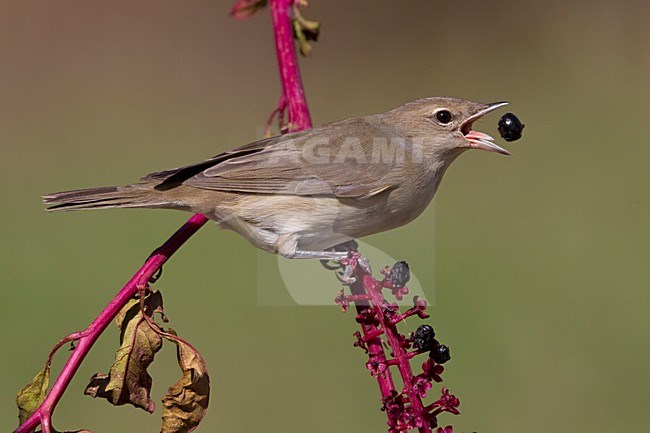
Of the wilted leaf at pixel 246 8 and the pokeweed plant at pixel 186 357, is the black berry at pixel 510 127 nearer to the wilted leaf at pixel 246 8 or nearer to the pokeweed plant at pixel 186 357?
the pokeweed plant at pixel 186 357

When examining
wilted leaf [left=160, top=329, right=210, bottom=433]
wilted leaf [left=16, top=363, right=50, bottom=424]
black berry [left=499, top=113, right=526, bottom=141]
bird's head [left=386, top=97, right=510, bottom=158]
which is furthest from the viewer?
bird's head [left=386, top=97, right=510, bottom=158]

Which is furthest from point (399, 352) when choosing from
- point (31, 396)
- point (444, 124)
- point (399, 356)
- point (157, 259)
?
point (444, 124)

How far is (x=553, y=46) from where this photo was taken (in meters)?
10.1

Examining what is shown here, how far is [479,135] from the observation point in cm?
364

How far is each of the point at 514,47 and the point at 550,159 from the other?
2231mm

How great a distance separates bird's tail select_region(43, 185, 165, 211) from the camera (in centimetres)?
321

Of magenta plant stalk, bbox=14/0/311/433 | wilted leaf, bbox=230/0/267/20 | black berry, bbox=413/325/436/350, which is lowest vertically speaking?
black berry, bbox=413/325/436/350

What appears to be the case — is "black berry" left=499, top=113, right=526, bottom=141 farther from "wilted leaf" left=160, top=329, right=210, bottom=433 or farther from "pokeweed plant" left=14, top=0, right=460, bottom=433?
"wilted leaf" left=160, top=329, right=210, bottom=433

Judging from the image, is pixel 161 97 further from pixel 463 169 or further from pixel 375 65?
pixel 463 169

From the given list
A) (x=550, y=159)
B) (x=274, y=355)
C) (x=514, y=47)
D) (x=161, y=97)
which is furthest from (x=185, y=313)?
(x=514, y=47)

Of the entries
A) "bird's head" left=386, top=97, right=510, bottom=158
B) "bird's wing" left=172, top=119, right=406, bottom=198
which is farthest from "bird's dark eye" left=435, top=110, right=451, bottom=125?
"bird's wing" left=172, top=119, right=406, bottom=198

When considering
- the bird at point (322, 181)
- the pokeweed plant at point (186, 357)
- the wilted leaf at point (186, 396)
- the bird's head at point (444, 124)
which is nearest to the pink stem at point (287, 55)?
the bird at point (322, 181)

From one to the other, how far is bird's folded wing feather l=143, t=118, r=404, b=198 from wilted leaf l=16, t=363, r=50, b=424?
3.92ft

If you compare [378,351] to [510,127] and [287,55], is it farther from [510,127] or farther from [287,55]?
[287,55]
